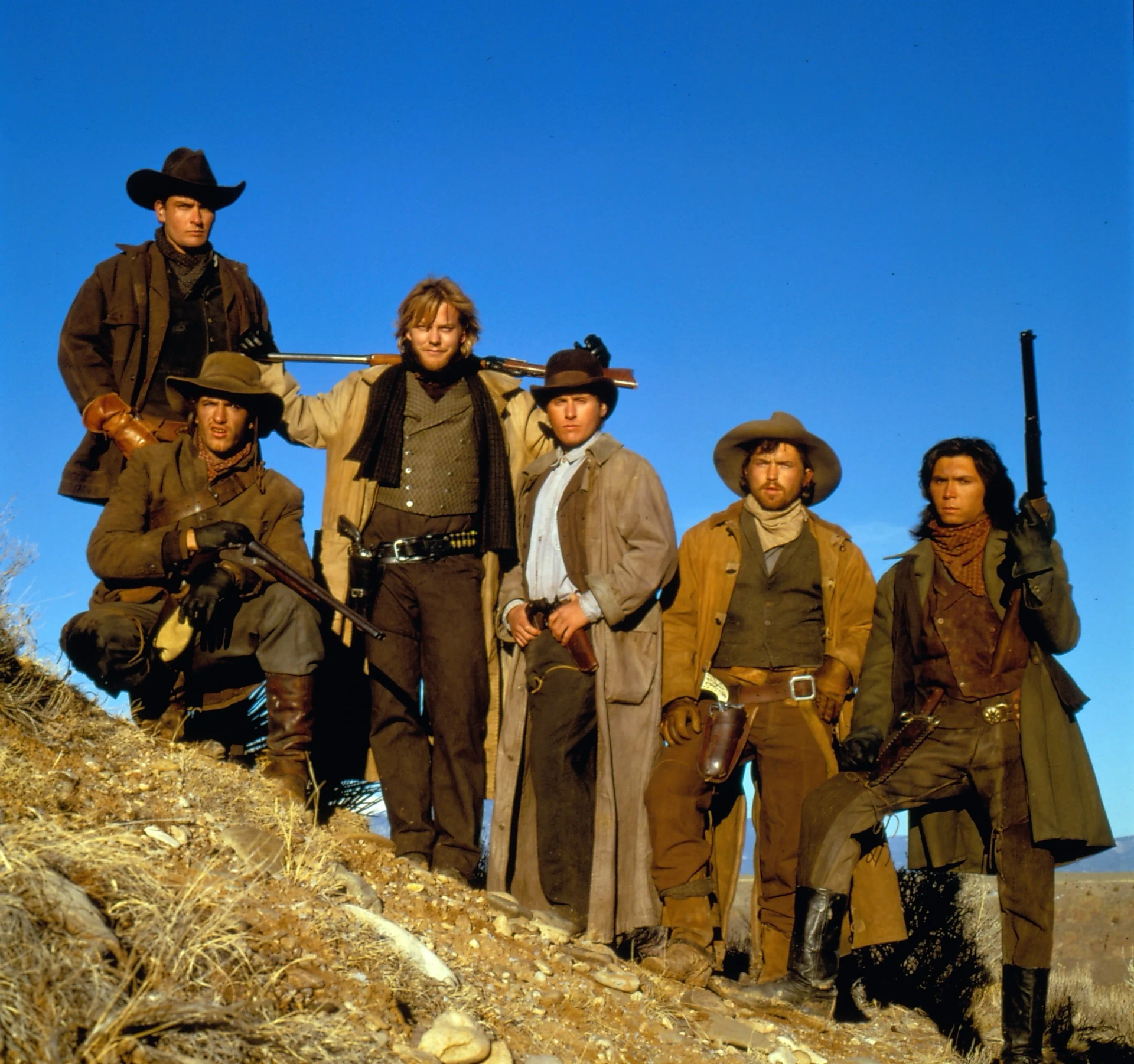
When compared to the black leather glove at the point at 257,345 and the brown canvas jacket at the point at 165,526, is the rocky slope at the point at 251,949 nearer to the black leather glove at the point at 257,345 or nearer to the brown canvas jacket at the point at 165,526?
the brown canvas jacket at the point at 165,526

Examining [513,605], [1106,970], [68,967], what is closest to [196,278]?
[513,605]

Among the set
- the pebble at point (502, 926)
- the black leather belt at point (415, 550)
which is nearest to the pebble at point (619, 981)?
the pebble at point (502, 926)

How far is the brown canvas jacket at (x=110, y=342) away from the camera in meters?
6.40

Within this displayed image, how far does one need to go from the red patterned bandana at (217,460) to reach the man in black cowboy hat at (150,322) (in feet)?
0.98

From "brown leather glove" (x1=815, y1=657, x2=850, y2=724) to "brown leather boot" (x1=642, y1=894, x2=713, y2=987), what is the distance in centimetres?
103

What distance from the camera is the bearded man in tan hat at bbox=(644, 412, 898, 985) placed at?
5.76 meters

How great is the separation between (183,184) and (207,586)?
244cm

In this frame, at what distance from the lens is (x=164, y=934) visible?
11.0ft

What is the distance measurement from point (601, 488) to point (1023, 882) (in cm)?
263

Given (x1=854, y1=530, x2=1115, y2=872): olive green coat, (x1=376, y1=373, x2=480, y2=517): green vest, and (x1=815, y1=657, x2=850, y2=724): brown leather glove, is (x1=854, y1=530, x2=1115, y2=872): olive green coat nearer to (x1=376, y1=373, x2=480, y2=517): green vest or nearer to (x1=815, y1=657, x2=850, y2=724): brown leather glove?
(x1=815, y1=657, x2=850, y2=724): brown leather glove

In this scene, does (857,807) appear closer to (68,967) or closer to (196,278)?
(68,967)

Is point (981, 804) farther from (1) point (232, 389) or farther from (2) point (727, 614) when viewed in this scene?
(1) point (232, 389)

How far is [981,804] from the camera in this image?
566cm

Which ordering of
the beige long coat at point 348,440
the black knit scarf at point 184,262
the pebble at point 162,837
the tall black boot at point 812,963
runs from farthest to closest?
the black knit scarf at point 184,262 < the beige long coat at point 348,440 < the tall black boot at point 812,963 < the pebble at point 162,837
